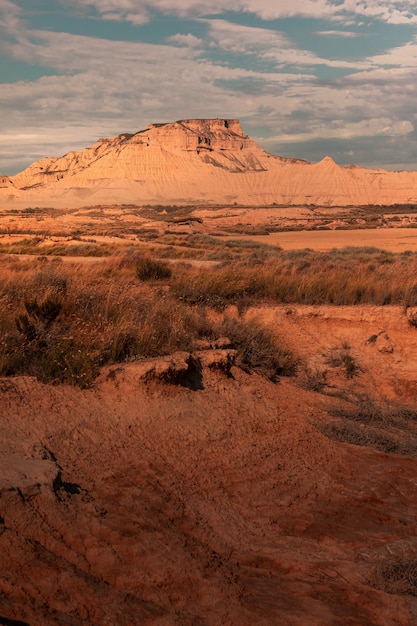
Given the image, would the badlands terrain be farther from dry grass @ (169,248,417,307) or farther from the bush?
the bush

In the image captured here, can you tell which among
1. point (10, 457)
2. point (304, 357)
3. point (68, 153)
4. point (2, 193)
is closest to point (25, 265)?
point (304, 357)

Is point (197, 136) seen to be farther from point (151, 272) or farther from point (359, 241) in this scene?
point (151, 272)

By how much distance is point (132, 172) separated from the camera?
6063 inches

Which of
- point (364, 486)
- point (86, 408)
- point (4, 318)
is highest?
point (4, 318)

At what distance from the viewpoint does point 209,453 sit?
661 centimetres

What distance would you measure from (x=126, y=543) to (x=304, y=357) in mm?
7334

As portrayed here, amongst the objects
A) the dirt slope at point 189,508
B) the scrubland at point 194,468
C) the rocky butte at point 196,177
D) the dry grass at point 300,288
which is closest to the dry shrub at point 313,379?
the scrubland at point 194,468

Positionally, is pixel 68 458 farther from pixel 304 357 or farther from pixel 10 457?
pixel 304 357

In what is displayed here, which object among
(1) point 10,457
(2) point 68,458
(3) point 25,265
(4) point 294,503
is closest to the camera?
(1) point 10,457

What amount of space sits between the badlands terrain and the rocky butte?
12351 centimetres

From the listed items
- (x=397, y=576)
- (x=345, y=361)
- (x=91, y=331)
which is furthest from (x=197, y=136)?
(x=397, y=576)

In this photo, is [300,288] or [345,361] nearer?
[345,361]

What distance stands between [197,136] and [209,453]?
166365 millimetres

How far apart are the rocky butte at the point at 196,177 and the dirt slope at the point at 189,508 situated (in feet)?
422
